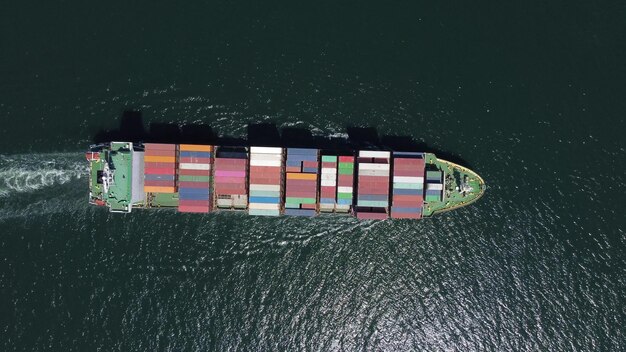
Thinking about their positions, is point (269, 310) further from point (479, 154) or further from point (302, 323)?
point (479, 154)

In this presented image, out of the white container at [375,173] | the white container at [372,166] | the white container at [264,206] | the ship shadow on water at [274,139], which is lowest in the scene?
the white container at [264,206]

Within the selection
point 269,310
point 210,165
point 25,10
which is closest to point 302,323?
point 269,310

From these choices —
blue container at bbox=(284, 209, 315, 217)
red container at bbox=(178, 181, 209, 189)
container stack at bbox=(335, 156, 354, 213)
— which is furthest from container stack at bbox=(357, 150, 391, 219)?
red container at bbox=(178, 181, 209, 189)

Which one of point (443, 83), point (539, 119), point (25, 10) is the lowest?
point (539, 119)

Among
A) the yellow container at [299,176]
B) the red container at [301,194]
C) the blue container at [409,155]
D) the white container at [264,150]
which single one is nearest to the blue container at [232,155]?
the white container at [264,150]

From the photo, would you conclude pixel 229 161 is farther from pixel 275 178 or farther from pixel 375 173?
pixel 375 173

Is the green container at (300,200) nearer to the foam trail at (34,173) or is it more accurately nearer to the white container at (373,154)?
the white container at (373,154)
